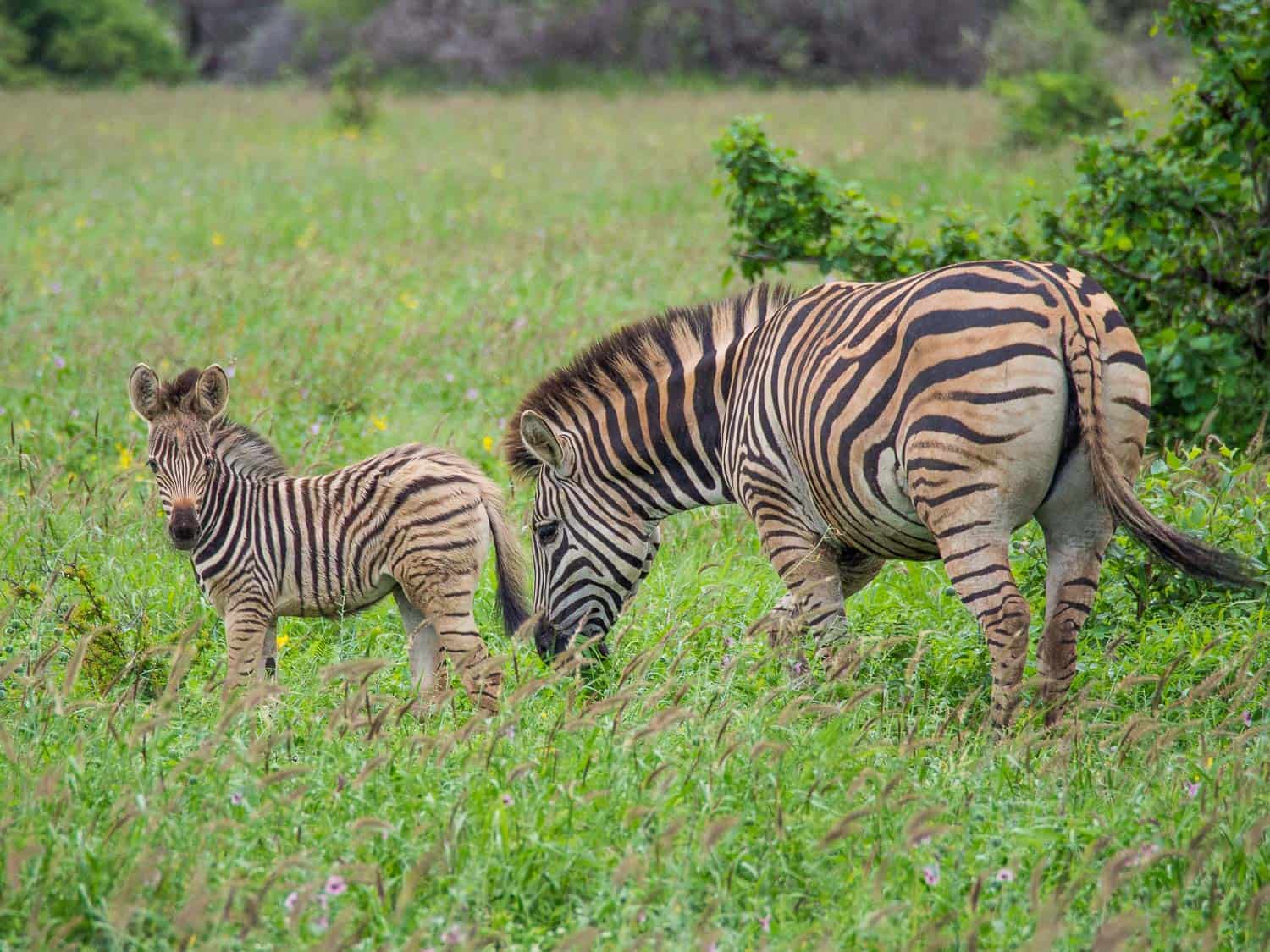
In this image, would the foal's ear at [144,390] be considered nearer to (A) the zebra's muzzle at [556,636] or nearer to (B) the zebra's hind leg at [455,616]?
(B) the zebra's hind leg at [455,616]

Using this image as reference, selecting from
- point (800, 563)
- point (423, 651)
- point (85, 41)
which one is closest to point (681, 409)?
point (800, 563)

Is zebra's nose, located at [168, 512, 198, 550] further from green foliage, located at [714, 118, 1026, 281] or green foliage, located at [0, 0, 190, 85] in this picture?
green foliage, located at [0, 0, 190, 85]

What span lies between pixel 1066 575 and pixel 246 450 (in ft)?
11.2

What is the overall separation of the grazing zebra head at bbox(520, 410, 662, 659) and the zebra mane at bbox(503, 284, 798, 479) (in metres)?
0.19

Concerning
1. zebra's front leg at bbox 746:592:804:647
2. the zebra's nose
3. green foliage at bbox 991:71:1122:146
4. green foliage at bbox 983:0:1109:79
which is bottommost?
zebra's front leg at bbox 746:592:804:647

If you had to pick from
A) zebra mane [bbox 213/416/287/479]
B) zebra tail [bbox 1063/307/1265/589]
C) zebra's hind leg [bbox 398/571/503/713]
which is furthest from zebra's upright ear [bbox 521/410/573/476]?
zebra tail [bbox 1063/307/1265/589]

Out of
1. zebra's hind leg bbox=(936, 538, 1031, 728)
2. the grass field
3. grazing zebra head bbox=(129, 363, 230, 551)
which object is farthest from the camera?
grazing zebra head bbox=(129, 363, 230, 551)

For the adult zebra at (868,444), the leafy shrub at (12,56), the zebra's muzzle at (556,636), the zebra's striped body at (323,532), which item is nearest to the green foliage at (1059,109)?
the adult zebra at (868,444)

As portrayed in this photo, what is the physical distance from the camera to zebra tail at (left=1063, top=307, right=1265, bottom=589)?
14.9 feet

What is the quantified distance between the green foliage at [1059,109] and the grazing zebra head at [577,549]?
1453 cm

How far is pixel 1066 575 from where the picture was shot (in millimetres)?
4930

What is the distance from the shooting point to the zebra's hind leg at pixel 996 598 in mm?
4668

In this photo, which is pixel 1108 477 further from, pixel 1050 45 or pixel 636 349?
pixel 1050 45

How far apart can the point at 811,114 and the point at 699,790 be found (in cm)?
2214
